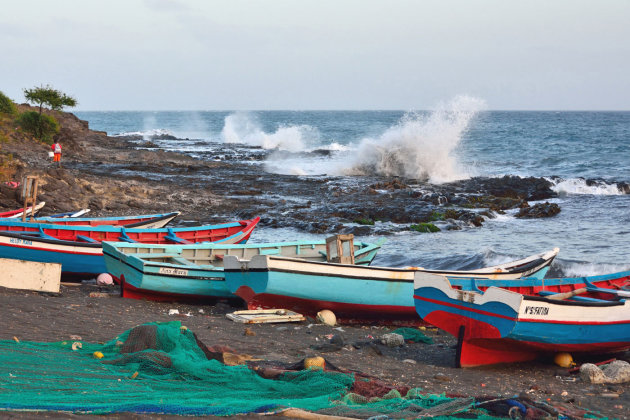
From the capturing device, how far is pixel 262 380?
649cm

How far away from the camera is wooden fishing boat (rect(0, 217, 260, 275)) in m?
12.4

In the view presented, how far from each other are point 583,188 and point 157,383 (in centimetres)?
2739

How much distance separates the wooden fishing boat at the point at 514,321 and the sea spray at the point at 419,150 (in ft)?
81.9

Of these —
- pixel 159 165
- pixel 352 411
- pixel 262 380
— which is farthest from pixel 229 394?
pixel 159 165

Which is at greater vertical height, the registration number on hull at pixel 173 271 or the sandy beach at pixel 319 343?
the registration number on hull at pixel 173 271

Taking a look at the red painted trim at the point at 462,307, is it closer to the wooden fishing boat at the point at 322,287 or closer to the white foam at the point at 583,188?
the wooden fishing boat at the point at 322,287

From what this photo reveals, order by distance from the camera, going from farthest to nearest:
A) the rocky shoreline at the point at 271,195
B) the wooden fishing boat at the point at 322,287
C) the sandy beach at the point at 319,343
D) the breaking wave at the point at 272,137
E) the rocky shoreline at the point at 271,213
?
the breaking wave at the point at 272,137 < the rocky shoreline at the point at 271,195 < the wooden fishing boat at the point at 322,287 < the rocky shoreline at the point at 271,213 < the sandy beach at the point at 319,343

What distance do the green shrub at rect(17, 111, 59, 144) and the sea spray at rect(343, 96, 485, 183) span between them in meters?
15.6

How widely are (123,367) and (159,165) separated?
94.4 ft

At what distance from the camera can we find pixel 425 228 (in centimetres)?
2069

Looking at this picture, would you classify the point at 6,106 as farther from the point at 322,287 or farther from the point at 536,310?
the point at 536,310

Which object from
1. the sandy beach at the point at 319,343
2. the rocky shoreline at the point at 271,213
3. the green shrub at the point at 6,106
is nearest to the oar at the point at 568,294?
the sandy beach at the point at 319,343

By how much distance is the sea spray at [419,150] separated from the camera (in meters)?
35.4

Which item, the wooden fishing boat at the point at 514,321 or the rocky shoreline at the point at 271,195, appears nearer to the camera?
the wooden fishing boat at the point at 514,321
